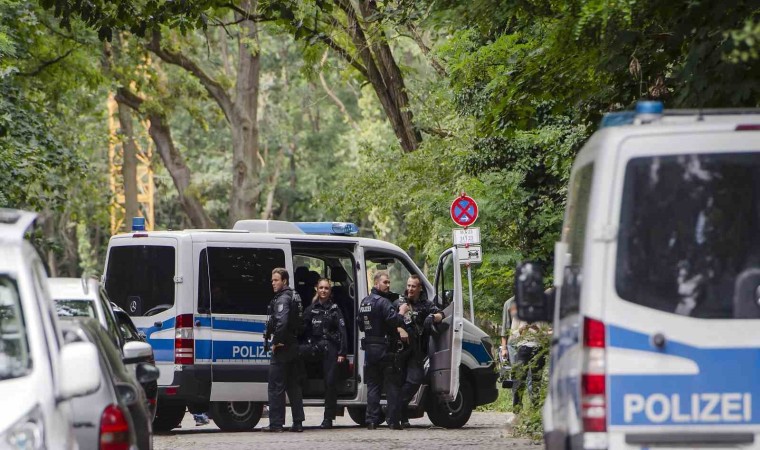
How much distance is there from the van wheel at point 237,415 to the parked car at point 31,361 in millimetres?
10960

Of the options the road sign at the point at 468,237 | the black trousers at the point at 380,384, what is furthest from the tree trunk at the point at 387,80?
the black trousers at the point at 380,384

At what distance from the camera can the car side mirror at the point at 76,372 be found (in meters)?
6.24

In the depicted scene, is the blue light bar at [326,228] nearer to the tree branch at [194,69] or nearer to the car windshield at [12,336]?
the tree branch at [194,69]

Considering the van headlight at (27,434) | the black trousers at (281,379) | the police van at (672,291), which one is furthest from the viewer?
the black trousers at (281,379)

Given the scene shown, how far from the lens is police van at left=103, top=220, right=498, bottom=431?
55.8 ft

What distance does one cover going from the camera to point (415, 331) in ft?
57.9

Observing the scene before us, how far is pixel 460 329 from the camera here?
16.6 meters

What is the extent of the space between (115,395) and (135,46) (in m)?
24.6

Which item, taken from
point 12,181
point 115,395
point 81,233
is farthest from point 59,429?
point 81,233

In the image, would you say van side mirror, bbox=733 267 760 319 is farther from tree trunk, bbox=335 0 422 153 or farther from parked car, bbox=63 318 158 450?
tree trunk, bbox=335 0 422 153

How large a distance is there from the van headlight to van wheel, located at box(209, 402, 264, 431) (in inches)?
471

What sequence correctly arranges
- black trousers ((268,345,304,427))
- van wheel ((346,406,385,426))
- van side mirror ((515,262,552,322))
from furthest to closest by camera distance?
van wheel ((346,406,385,426)) < black trousers ((268,345,304,427)) < van side mirror ((515,262,552,322))

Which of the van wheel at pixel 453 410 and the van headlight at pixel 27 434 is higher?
the van headlight at pixel 27 434

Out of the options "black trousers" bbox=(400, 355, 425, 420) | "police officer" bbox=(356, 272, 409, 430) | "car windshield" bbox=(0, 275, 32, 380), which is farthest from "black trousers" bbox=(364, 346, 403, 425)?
"car windshield" bbox=(0, 275, 32, 380)
